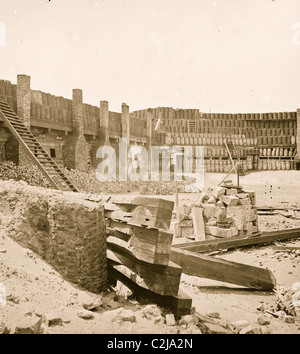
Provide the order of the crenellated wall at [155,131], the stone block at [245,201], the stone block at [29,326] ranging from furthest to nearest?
1. the crenellated wall at [155,131]
2. the stone block at [245,201]
3. the stone block at [29,326]

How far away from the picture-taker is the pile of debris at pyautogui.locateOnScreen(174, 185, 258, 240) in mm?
9617

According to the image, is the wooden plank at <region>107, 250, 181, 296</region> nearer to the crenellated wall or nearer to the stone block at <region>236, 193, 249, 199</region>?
the stone block at <region>236, 193, 249, 199</region>

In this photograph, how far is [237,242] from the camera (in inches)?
344

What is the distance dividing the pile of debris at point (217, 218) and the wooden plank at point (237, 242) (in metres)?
0.57

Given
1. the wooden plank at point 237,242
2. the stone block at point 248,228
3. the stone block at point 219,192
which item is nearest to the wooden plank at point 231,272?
the wooden plank at point 237,242

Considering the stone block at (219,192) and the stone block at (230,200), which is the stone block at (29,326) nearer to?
the stone block at (230,200)

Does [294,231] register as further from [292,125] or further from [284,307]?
[292,125]

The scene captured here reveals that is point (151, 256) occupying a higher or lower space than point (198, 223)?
higher

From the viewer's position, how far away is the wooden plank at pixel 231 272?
5684 millimetres

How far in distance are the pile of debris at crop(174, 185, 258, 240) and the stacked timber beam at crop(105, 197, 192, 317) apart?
5.30 m

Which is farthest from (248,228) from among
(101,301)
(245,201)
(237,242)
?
(101,301)

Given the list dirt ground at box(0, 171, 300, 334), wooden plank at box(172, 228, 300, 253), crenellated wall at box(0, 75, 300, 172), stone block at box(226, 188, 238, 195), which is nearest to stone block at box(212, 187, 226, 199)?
stone block at box(226, 188, 238, 195)

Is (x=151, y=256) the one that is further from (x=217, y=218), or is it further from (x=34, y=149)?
(x=34, y=149)

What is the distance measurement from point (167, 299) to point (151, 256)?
0.63 meters
